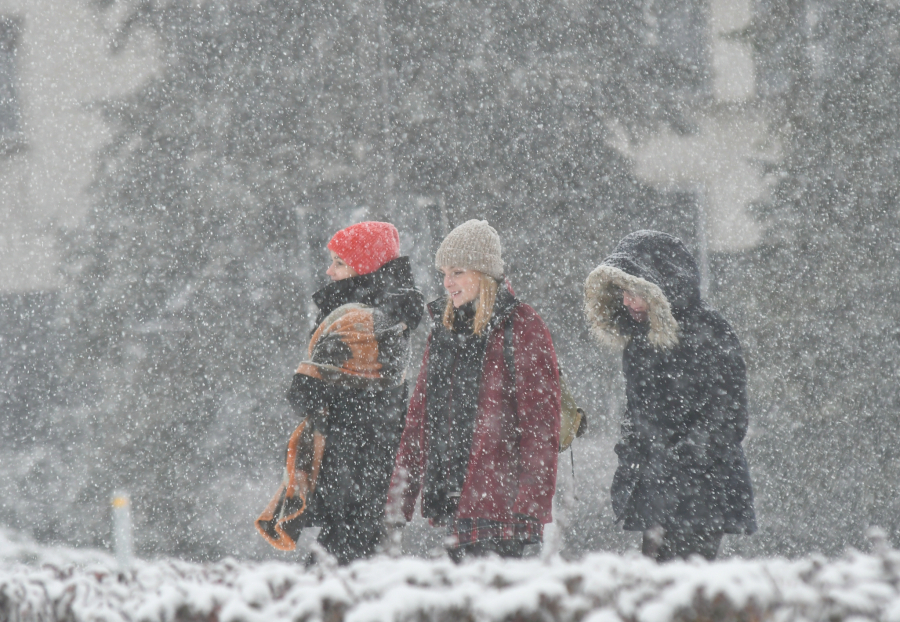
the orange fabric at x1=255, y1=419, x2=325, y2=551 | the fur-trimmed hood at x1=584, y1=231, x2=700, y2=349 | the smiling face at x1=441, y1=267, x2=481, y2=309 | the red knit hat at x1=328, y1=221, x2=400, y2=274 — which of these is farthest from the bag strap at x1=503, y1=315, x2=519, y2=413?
the orange fabric at x1=255, y1=419, x2=325, y2=551

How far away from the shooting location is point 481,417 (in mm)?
3023

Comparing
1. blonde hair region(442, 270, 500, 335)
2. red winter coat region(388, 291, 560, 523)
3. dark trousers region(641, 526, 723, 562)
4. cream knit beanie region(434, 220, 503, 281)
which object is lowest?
dark trousers region(641, 526, 723, 562)

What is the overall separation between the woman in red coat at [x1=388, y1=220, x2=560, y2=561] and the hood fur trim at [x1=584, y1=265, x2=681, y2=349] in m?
0.33

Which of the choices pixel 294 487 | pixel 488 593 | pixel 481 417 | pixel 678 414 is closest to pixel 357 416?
pixel 294 487

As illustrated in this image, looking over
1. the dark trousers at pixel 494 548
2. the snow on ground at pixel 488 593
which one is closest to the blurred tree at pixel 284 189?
the dark trousers at pixel 494 548

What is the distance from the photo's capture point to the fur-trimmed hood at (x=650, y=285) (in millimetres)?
3111

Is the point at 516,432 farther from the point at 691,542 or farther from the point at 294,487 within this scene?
the point at 294,487

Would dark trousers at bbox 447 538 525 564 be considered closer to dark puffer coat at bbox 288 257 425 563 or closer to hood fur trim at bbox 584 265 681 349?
dark puffer coat at bbox 288 257 425 563

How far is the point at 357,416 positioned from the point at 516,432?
0.71m

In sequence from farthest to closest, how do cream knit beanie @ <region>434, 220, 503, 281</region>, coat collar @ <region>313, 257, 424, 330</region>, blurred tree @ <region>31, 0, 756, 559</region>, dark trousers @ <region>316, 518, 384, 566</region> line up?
blurred tree @ <region>31, 0, 756, 559</region>, coat collar @ <region>313, 257, 424, 330</region>, dark trousers @ <region>316, 518, 384, 566</region>, cream knit beanie @ <region>434, 220, 503, 281</region>

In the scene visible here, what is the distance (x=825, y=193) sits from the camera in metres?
6.36

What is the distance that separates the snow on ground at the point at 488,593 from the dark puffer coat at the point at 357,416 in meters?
1.26

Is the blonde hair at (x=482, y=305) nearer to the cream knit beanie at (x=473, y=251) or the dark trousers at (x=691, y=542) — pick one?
the cream knit beanie at (x=473, y=251)

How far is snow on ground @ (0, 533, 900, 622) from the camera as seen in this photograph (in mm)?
1527
